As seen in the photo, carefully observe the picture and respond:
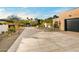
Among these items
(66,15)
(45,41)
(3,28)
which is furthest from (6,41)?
(66,15)

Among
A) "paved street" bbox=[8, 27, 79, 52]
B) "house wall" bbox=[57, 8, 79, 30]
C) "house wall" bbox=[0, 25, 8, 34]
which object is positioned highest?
"house wall" bbox=[57, 8, 79, 30]

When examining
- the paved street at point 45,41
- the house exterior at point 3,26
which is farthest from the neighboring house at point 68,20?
the house exterior at point 3,26

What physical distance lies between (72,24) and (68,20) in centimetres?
22

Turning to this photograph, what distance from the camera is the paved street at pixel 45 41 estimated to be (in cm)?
729

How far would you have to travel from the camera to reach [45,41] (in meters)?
7.52

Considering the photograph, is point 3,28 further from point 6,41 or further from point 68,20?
point 68,20

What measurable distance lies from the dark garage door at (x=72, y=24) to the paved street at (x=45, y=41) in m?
0.23

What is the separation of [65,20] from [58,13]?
0.44 metres

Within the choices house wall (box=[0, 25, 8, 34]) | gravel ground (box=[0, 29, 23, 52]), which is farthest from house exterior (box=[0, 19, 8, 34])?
gravel ground (box=[0, 29, 23, 52])

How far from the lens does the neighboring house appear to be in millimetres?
7746

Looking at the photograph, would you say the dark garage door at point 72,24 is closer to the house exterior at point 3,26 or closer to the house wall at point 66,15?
the house wall at point 66,15

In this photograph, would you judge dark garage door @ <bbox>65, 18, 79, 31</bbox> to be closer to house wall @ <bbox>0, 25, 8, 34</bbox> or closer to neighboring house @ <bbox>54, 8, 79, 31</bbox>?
neighboring house @ <bbox>54, 8, 79, 31</bbox>

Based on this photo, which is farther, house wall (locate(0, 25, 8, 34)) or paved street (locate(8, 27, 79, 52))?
house wall (locate(0, 25, 8, 34))
